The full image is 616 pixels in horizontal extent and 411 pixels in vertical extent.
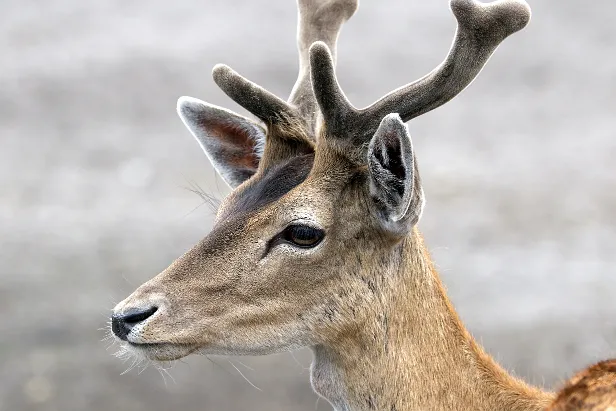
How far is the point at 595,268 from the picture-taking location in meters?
11.0

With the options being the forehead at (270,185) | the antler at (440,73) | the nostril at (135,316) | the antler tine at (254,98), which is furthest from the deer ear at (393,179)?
the nostril at (135,316)

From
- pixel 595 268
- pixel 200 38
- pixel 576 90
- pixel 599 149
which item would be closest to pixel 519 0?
pixel 595 268

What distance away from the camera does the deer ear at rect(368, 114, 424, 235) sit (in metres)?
4.13

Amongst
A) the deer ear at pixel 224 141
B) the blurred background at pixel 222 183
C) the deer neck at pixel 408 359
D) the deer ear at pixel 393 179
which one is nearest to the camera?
the deer ear at pixel 393 179

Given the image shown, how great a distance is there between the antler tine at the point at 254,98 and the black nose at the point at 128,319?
1161mm

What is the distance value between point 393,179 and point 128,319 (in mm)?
1229

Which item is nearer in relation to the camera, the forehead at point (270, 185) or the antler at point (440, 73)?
the antler at point (440, 73)

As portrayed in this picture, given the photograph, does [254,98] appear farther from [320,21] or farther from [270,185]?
[320,21]

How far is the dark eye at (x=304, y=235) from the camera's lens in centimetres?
436

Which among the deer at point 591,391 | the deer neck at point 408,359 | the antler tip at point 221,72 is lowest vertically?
the deer at point 591,391

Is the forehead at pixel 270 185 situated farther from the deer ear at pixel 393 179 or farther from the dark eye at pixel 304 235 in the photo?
the deer ear at pixel 393 179

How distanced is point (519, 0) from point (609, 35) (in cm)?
1094

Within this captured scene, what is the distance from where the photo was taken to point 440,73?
4.39 metres

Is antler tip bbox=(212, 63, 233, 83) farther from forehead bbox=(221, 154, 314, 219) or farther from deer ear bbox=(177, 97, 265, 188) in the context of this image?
forehead bbox=(221, 154, 314, 219)
